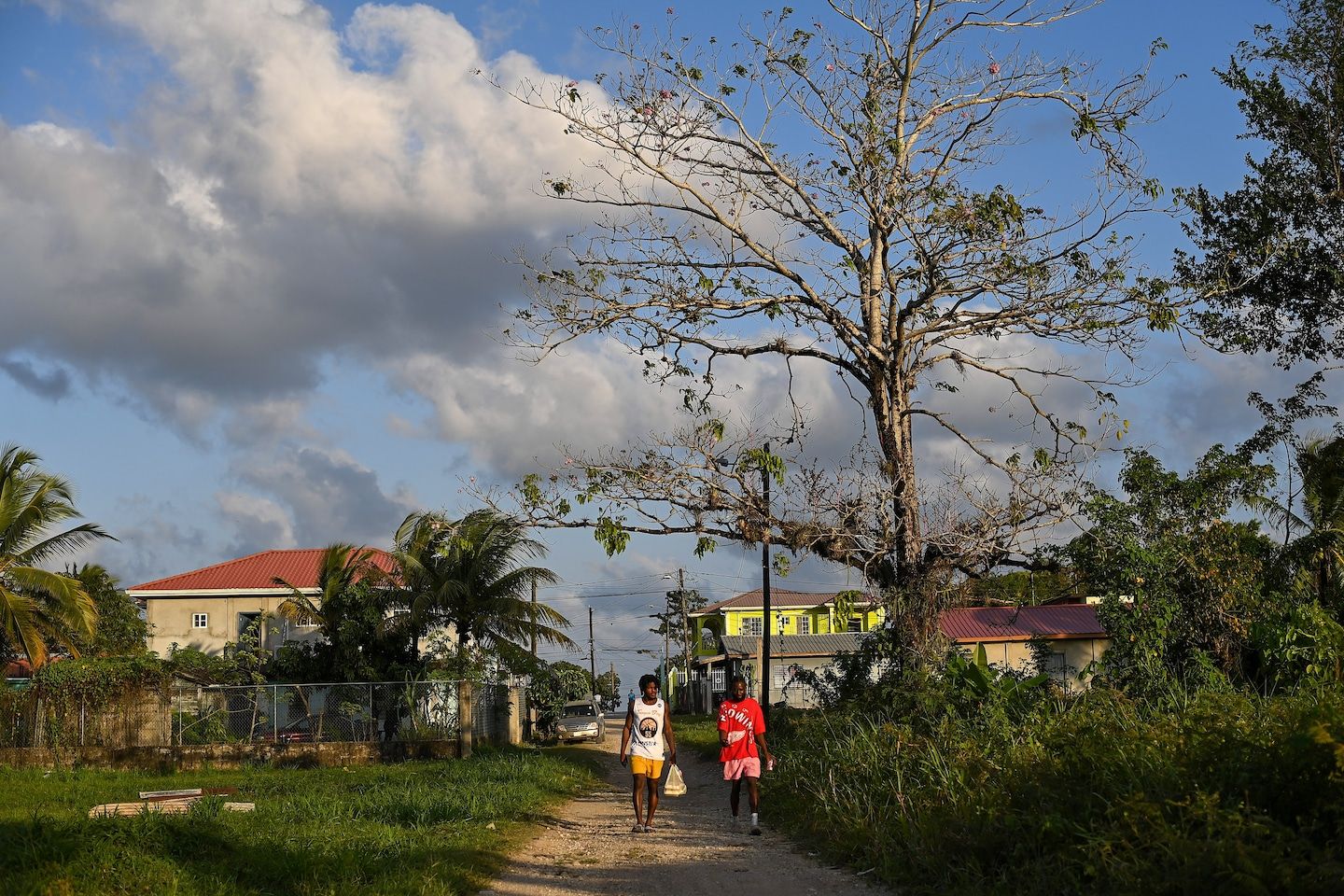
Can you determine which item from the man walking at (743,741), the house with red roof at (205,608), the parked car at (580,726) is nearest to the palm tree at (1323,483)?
the man walking at (743,741)

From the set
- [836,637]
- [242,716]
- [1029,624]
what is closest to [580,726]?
[1029,624]

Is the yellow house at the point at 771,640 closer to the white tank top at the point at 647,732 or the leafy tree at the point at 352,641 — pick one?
the leafy tree at the point at 352,641

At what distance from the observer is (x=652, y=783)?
42.3 feet

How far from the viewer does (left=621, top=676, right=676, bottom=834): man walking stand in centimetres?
1262

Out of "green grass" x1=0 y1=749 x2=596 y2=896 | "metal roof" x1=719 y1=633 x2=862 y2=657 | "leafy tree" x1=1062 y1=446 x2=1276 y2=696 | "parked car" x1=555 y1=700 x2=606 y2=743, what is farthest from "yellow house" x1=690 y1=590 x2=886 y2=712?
"green grass" x1=0 y1=749 x2=596 y2=896

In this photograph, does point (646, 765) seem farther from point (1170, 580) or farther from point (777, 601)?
point (777, 601)

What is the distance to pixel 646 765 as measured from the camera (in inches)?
500

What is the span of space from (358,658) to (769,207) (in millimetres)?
18661

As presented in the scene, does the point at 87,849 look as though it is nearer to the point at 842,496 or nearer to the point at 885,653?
the point at 842,496

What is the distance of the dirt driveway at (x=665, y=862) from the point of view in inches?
355

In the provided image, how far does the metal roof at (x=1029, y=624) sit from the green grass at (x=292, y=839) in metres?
23.6

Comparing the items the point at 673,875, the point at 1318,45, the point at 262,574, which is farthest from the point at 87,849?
the point at 262,574

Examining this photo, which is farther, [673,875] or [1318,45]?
[1318,45]

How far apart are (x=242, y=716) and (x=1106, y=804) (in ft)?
69.8
